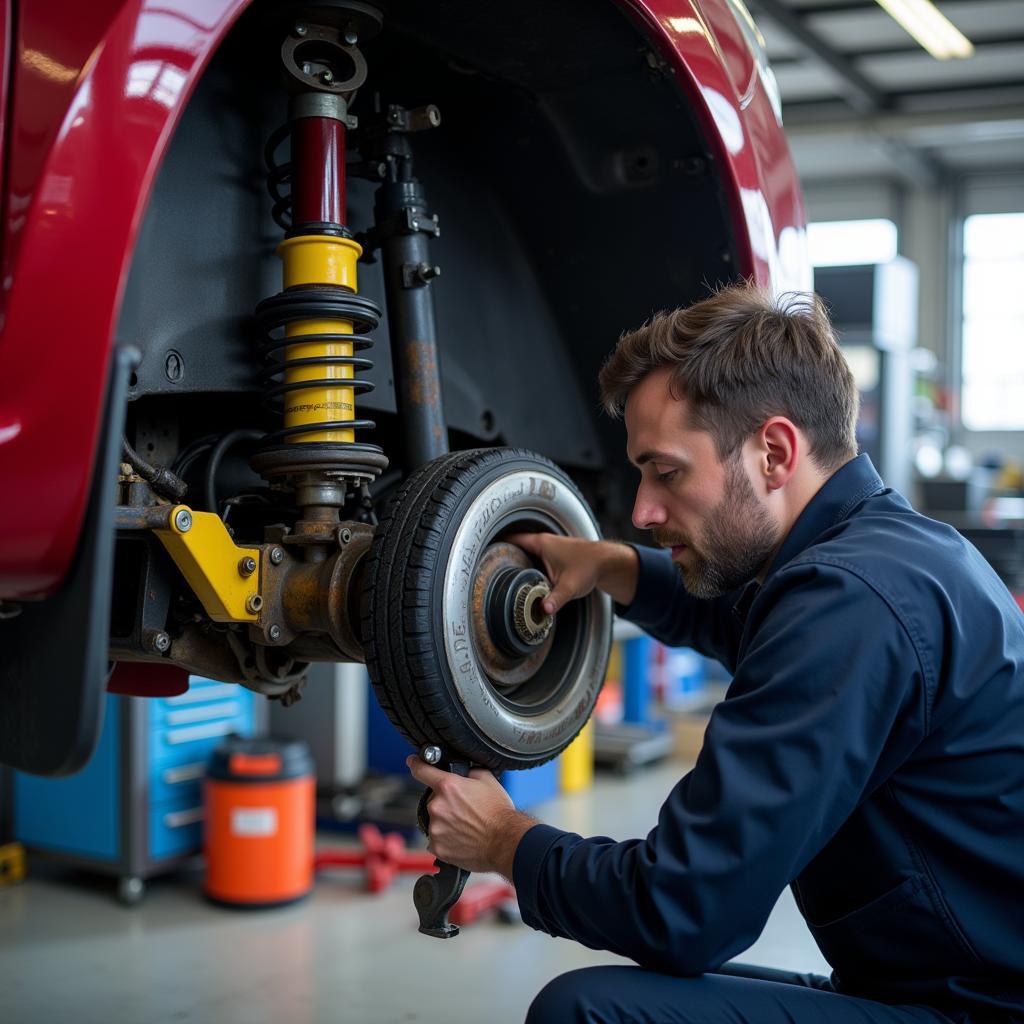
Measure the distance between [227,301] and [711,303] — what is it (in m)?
0.59

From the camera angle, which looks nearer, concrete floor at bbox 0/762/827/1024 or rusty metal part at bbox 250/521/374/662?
rusty metal part at bbox 250/521/374/662

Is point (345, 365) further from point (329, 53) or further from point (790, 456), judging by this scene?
point (790, 456)

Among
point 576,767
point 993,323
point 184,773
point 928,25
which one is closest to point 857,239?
point 993,323

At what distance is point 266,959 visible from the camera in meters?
2.54

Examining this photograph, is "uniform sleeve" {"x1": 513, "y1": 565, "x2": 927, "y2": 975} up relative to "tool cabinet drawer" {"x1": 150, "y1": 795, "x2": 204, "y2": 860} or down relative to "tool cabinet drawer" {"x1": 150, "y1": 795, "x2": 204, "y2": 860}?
up

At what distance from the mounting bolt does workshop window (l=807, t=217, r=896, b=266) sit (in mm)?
10688

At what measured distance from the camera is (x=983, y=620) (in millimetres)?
1134

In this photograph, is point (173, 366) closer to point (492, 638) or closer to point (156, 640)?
point (156, 640)

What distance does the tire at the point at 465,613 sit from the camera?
129 centimetres

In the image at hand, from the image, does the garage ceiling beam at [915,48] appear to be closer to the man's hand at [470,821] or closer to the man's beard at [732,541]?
the man's beard at [732,541]

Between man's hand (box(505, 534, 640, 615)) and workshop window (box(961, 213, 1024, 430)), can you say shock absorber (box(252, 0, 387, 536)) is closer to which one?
man's hand (box(505, 534, 640, 615))

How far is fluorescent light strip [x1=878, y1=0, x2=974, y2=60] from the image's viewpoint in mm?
6043

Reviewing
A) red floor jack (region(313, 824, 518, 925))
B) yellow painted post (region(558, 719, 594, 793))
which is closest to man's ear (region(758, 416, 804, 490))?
red floor jack (region(313, 824, 518, 925))

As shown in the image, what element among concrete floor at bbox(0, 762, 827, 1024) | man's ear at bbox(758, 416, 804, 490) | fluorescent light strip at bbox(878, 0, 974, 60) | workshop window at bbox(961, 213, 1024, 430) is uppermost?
fluorescent light strip at bbox(878, 0, 974, 60)
